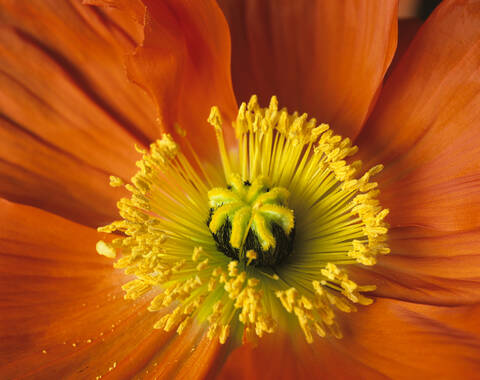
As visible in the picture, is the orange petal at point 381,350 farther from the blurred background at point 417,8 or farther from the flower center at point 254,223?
the blurred background at point 417,8

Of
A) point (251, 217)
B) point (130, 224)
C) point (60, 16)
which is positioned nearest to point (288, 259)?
point (251, 217)

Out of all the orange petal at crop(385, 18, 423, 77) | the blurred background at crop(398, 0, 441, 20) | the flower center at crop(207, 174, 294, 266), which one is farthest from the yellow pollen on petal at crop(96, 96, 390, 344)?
the blurred background at crop(398, 0, 441, 20)

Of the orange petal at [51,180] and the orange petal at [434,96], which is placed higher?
the orange petal at [434,96]

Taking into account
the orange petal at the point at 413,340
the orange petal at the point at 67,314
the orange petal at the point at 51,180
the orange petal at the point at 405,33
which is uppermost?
the orange petal at the point at 405,33

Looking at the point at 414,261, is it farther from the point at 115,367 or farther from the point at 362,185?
the point at 115,367

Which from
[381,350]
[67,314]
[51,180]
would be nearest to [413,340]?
[381,350]

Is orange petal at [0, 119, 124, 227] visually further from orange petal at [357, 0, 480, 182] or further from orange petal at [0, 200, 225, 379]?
orange petal at [357, 0, 480, 182]

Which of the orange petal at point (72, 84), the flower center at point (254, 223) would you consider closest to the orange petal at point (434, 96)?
the flower center at point (254, 223)
